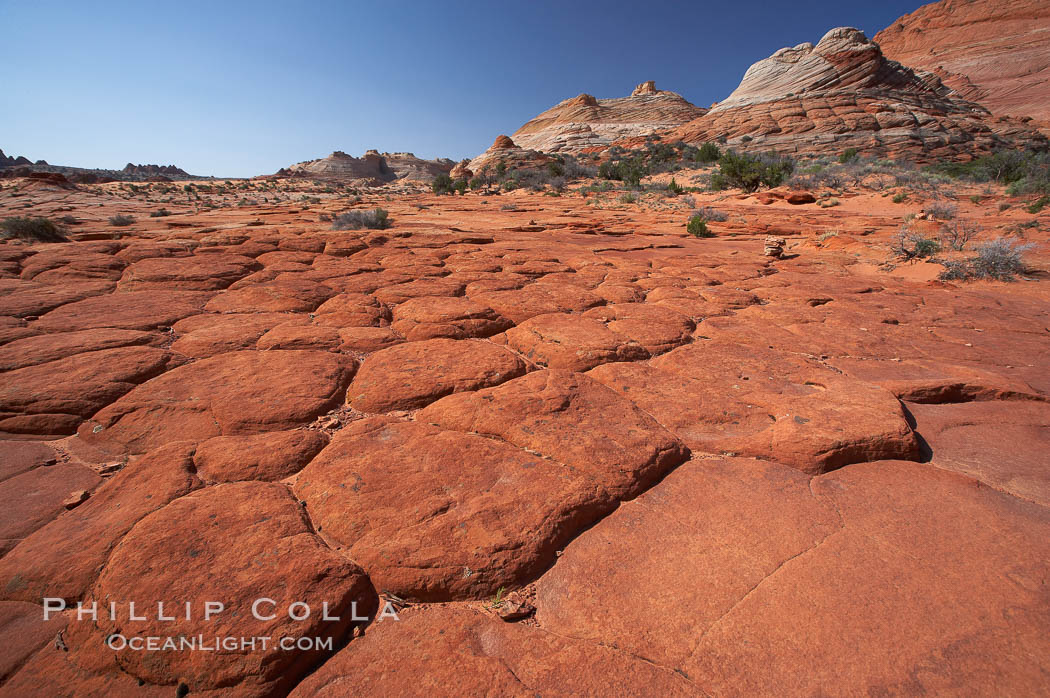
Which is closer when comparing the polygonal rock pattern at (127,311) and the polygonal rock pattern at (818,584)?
the polygonal rock pattern at (818,584)

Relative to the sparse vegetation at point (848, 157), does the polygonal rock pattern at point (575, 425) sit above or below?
below

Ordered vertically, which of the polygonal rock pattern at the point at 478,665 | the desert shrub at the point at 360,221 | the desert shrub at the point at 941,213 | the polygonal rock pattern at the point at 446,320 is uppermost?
the desert shrub at the point at 360,221

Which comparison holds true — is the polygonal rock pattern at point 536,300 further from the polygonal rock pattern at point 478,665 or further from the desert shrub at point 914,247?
the desert shrub at point 914,247

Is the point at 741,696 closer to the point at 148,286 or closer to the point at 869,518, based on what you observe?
the point at 869,518

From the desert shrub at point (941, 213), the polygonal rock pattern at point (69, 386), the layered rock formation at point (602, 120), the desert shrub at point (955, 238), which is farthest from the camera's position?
the layered rock formation at point (602, 120)

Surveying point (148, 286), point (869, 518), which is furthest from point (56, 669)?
point (148, 286)

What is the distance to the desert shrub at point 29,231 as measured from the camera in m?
5.64

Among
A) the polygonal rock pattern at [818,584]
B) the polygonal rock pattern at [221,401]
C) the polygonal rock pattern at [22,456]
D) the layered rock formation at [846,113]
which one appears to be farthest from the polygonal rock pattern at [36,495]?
the layered rock formation at [846,113]

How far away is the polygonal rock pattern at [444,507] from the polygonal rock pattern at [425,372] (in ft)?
0.96

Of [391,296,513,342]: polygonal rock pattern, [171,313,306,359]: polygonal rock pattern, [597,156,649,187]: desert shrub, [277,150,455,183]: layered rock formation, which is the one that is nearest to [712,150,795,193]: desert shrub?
[597,156,649,187]: desert shrub

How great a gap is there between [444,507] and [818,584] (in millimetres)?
1077

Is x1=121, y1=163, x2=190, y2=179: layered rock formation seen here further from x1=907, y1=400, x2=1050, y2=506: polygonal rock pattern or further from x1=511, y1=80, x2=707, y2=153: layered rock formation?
x1=907, y1=400, x2=1050, y2=506: polygonal rock pattern

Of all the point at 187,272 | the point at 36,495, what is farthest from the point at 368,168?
the point at 36,495

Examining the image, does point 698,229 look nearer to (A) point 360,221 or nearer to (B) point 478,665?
(A) point 360,221
